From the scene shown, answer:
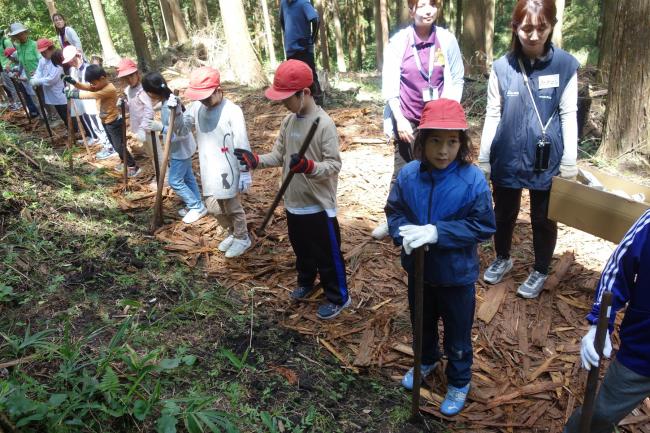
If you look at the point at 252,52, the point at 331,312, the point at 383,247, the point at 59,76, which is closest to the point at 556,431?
the point at 331,312

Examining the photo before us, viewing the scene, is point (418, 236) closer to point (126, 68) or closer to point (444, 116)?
point (444, 116)

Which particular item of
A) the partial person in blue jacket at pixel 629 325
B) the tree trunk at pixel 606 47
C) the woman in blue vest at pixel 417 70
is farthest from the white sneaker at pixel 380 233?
the tree trunk at pixel 606 47

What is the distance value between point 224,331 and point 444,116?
251cm

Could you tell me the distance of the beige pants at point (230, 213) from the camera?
495 centimetres

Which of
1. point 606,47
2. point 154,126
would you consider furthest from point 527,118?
point 606,47

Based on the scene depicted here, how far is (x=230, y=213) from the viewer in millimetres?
5012

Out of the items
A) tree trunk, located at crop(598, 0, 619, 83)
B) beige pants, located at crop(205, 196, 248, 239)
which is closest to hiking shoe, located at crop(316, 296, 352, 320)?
beige pants, located at crop(205, 196, 248, 239)

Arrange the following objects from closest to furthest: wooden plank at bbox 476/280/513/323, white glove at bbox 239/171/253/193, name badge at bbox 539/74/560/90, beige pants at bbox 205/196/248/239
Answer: name badge at bbox 539/74/560/90
wooden plank at bbox 476/280/513/323
white glove at bbox 239/171/253/193
beige pants at bbox 205/196/248/239

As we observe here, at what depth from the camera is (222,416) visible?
258cm

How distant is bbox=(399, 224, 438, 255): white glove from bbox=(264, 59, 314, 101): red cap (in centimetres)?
154

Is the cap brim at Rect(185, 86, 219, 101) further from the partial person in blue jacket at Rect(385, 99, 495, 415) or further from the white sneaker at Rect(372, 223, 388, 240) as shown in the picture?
the white sneaker at Rect(372, 223, 388, 240)

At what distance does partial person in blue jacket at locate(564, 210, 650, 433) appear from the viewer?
208cm

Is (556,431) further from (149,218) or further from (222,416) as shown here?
(149,218)

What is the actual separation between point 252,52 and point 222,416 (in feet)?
35.9
